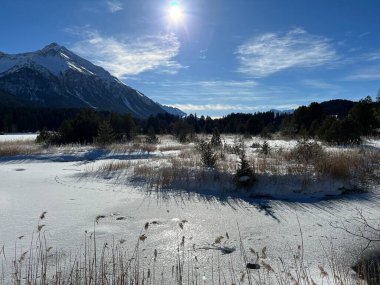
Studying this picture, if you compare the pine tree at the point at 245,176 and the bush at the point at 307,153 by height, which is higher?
the bush at the point at 307,153

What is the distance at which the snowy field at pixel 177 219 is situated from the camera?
4617mm

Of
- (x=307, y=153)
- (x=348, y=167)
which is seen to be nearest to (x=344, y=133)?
(x=307, y=153)

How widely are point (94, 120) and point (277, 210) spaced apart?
2166cm

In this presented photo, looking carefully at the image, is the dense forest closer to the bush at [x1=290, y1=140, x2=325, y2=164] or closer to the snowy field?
the bush at [x1=290, y1=140, x2=325, y2=164]

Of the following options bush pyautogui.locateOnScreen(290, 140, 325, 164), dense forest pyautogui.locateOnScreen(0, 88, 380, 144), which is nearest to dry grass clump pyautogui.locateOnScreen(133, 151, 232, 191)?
bush pyautogui.locateOnScreen(290, 140, 325, 164)

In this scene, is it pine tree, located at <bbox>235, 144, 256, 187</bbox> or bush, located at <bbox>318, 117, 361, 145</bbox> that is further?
bush, located at <bbox>318, 117, 361, 145</bbox>

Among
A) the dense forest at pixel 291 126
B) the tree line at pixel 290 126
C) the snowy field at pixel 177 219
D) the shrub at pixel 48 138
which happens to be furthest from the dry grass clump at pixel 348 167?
the shrub at pixel 48 138

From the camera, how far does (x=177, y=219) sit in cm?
626

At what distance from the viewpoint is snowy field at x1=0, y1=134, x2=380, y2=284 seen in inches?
182

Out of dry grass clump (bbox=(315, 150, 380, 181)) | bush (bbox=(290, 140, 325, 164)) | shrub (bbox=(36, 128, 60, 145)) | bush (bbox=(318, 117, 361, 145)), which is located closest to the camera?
dry grass clump (bbox=(315, 150, 380, 181))

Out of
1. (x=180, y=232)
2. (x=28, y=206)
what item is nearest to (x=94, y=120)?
(x=28, y=206)

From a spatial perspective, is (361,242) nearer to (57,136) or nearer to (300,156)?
(300,156)

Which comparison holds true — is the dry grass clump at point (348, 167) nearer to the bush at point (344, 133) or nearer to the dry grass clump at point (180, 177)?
the dry grass clump at point (180, 177)

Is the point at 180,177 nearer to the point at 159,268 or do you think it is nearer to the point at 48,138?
the point at 159,268
